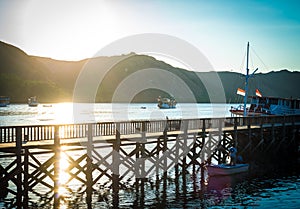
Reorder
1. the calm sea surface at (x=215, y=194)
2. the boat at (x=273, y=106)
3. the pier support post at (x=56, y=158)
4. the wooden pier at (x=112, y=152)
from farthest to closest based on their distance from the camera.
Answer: the boat at (x=273, y=106), the calm sea surface at (x=215, y=194), the wooden pier at (x=112, y=152), the pier support post at (x=56, y=158)

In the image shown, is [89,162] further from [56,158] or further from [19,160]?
[19,160]

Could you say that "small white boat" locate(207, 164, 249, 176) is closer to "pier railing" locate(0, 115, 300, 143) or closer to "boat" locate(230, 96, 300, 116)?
"pier railing" locate(0, 115, 300, 143)

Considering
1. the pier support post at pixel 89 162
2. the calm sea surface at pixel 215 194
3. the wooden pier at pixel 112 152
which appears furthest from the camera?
the pier support post at pixel 89 162

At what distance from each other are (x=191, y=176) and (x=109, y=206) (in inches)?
433

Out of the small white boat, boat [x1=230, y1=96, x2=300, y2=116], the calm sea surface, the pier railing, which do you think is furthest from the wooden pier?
boat [x1=230, y1=96, x2=300, y2=116]

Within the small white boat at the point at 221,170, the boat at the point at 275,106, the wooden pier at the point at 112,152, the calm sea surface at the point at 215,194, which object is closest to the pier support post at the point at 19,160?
the wooden pier at the point at 112,152

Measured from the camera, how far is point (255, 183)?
3017cm

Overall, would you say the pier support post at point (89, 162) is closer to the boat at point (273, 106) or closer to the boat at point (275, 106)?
the boat at point (273, 106)

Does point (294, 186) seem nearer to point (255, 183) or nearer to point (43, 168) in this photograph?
point (255, 183)

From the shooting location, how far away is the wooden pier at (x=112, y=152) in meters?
22.6

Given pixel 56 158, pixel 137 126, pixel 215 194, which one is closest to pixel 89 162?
pixel 56 158

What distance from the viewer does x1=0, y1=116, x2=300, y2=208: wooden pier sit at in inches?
891

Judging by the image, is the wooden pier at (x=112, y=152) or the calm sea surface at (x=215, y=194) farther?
the calm sea surface at (x=215, y=194)

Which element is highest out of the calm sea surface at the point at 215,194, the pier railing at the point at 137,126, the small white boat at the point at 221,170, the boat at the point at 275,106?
the boat at the point at 275,106
